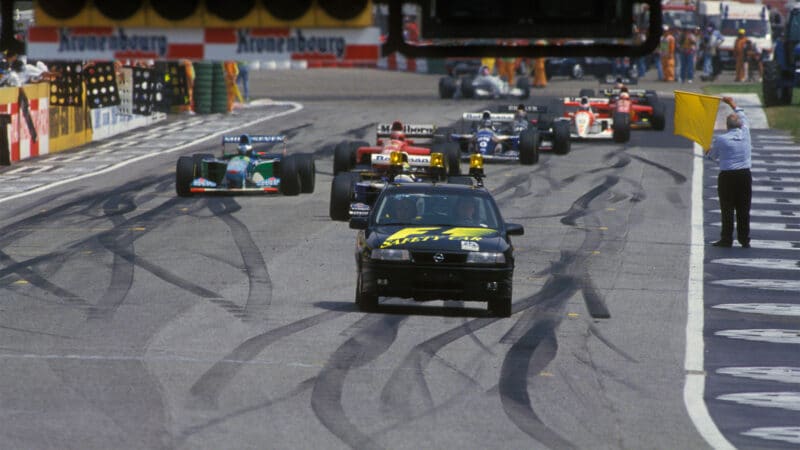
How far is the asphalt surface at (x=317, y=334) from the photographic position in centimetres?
1135

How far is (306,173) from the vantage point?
25594 mm

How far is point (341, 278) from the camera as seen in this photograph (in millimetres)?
18062

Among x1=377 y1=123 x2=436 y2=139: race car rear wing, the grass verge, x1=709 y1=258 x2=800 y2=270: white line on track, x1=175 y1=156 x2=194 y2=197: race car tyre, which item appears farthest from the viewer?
the grass verge

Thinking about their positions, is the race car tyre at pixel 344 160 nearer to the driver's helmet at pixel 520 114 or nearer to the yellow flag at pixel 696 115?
the driver's helmet at pixel 520 114

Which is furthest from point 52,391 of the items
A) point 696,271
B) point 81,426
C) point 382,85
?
point 382,85

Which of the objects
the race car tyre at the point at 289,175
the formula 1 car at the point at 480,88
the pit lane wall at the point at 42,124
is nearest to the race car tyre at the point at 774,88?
the formula 1 car at the point at 480,88

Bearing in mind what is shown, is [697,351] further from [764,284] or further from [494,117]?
[494,117]

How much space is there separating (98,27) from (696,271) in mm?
13198

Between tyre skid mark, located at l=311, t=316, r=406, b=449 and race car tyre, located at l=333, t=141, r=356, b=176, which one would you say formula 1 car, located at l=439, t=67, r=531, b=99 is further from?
tyre skid mark, located at l=311, t=316, r=406, b=449

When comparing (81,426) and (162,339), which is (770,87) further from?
(81,426)

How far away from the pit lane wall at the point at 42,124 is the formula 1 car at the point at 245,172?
556cm

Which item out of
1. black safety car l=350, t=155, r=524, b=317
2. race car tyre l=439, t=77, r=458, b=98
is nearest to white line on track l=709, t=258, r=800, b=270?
black safety car l=350, t=155, r=524, b=317

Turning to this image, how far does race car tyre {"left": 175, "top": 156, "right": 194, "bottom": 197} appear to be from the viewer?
25.0 metres

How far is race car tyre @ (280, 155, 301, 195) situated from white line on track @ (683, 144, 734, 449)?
5935 mm
